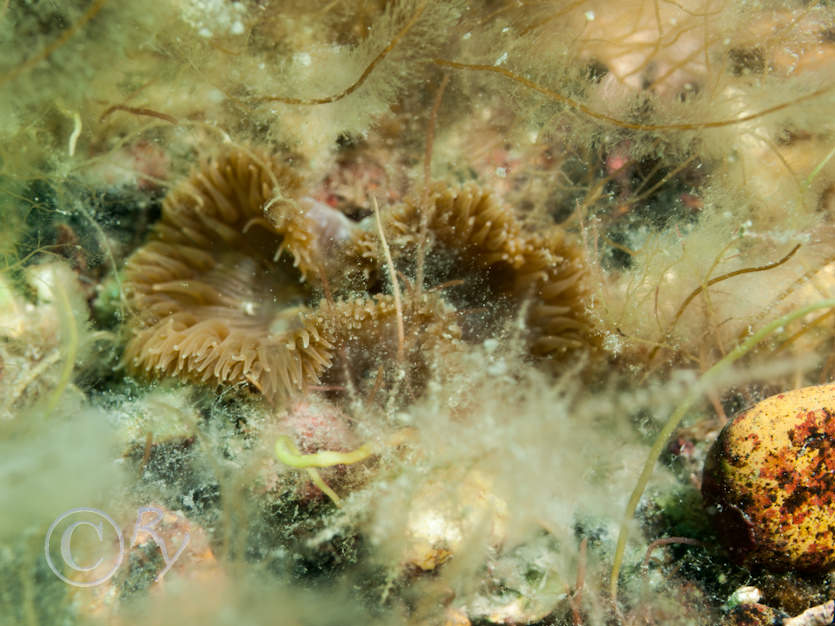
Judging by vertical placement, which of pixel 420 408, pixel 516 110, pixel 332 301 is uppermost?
pixel 516 110

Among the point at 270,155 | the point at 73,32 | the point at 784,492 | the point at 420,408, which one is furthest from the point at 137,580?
the point at 784,492

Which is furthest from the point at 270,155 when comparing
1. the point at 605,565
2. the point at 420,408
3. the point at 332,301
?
the point at 605,565

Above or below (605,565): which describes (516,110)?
above

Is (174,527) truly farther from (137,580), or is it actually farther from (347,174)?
(347,174)

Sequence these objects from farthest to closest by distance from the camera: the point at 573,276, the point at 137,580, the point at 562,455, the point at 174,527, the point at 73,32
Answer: the point at 573,276, the point at 562,455, the point at 73,32, the point at 174,527, the point at 137,580

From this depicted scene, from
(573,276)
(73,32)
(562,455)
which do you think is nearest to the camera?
(73,32)

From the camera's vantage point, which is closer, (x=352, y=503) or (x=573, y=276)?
(x=352, y=503)
